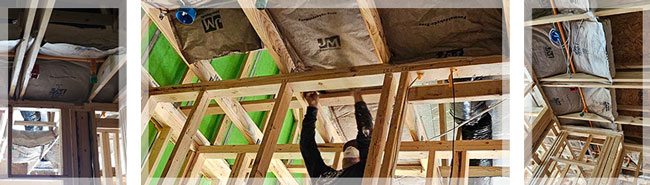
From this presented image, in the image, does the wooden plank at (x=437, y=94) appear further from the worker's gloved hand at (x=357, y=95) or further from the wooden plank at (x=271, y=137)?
the wooden plank at (x=271, y=137)

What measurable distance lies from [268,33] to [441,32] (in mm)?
1073

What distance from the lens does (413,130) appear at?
413 centimetres

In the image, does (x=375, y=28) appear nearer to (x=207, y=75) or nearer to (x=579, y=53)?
(x=207, y=75)

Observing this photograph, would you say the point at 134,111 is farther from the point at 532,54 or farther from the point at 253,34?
the point at 532,54

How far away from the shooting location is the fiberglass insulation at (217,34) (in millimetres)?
3127

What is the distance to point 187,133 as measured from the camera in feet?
10.5

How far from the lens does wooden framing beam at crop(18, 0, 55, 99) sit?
6.77 feet

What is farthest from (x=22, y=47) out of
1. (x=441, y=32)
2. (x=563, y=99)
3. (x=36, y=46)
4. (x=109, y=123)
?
(x=563, y=99)

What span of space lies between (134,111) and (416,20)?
1722mm

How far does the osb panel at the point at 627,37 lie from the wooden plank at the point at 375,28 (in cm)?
237

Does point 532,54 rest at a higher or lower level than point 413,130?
higher

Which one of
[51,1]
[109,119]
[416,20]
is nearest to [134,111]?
[109,119]

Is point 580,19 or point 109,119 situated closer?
point 109,119

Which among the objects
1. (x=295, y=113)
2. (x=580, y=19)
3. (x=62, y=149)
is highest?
(x=580, y=19)
